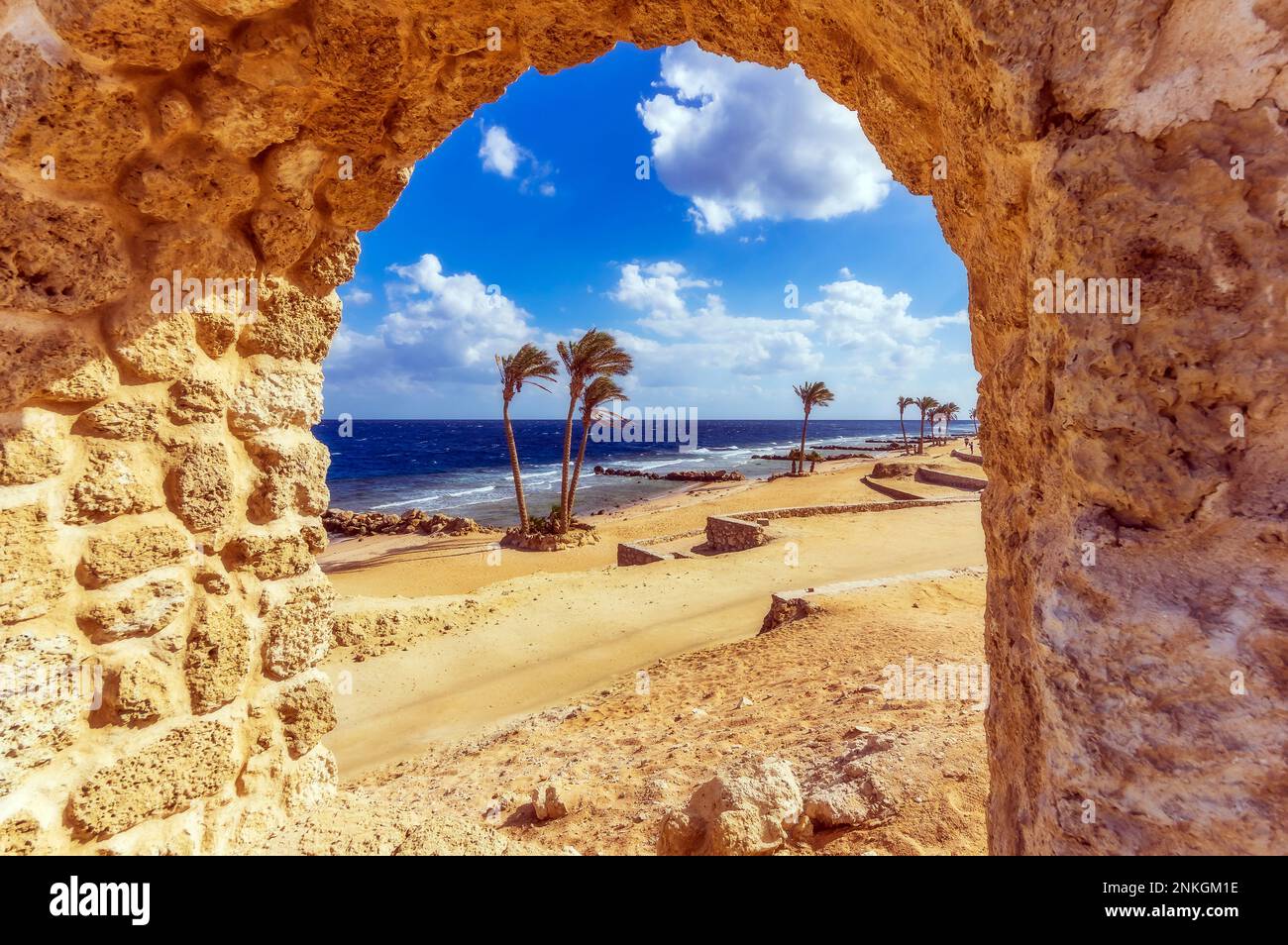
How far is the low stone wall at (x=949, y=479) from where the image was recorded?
20797 mm

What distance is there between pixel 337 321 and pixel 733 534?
452 inches

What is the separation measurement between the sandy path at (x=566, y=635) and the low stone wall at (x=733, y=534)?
1.88ft

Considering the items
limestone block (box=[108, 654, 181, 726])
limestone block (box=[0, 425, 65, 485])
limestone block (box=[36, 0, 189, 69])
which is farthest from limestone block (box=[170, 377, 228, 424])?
limestone block (box=[36, 0, 189, 69])

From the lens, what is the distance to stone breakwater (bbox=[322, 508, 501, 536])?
22.2 metres

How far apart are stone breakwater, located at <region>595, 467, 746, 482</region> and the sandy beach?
94.2 ft

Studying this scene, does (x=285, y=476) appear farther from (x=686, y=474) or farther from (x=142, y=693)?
(x=686, y=474)

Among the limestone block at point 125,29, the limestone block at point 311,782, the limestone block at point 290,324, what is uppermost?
the limestone block at point 125,29

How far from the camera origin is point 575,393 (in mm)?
20188

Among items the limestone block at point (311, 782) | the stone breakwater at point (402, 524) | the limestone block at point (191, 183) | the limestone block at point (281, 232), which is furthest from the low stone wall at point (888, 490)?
the limestone block at point (191, 183)

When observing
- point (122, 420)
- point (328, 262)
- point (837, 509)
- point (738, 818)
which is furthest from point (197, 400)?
point (837, 509)

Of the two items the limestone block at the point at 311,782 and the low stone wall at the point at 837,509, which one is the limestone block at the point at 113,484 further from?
the low stone wall at the point at 837,509

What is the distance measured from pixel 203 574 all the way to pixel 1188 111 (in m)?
3.10
